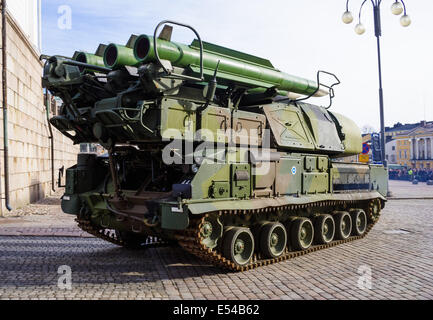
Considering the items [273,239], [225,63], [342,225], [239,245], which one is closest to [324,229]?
[342,225]

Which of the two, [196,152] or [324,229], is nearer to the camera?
[196,152]

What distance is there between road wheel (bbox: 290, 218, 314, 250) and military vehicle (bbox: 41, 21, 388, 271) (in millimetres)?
23

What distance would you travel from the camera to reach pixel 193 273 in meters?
7.52

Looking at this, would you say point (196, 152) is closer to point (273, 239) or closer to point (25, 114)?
point (273, 239)

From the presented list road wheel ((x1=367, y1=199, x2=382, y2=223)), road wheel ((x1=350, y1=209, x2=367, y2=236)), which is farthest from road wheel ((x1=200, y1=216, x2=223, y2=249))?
road wheel ((x1=367, y1=199, x2=382, y2=223))

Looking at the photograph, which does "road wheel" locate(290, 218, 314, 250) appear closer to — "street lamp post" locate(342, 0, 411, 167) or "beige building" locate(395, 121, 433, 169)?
"street lamp post" locate(342, 0, 411, 167)

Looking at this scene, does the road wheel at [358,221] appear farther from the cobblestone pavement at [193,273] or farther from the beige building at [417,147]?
the beige building at [417,147]

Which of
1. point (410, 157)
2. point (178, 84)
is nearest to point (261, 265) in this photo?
Result: point (178, 84)

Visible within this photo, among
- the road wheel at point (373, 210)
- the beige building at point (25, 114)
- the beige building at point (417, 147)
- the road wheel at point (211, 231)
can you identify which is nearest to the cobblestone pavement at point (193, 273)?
the road wheel at point (211, 231)

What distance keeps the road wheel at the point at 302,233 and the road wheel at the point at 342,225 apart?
1.27 metres

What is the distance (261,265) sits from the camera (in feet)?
26.6

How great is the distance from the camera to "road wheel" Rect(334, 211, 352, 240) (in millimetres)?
10445

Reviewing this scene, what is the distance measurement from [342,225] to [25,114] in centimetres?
1150

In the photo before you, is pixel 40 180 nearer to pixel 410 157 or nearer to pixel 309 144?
pixel 309 144
